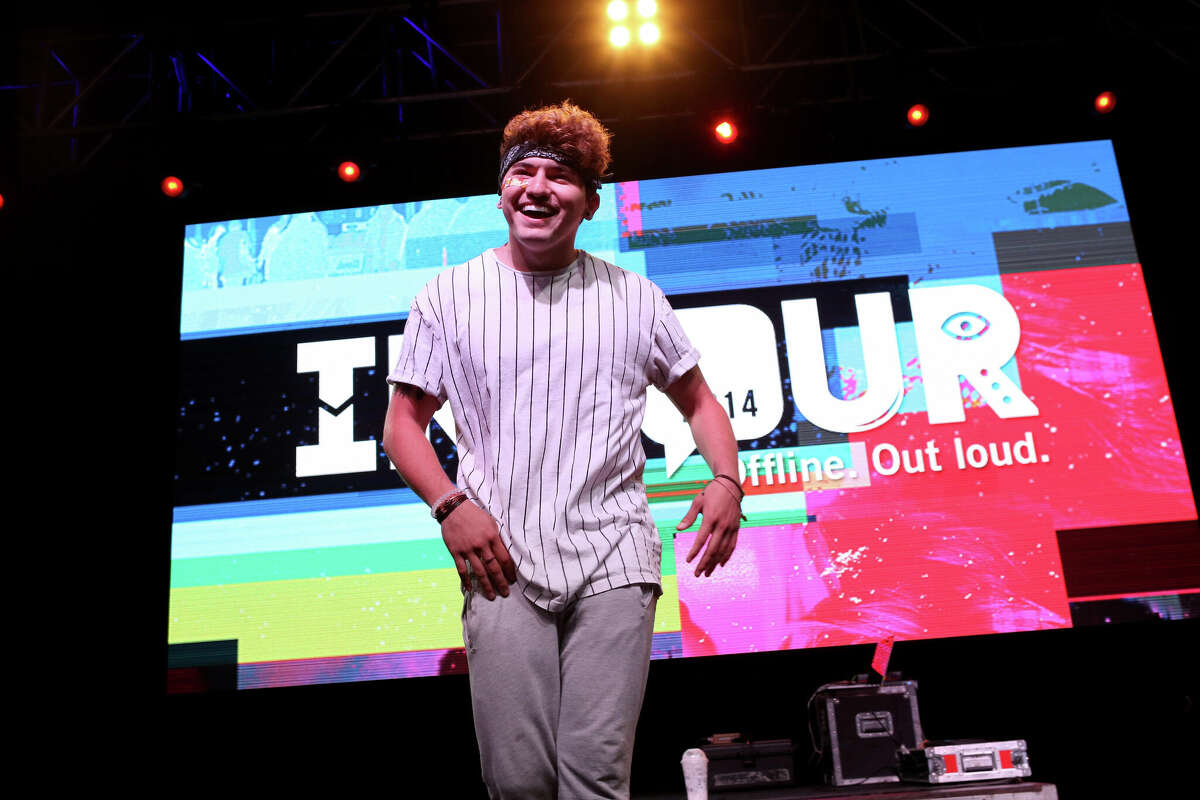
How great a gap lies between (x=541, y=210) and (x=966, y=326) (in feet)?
10.4

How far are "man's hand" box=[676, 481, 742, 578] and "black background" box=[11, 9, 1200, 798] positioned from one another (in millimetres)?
2833

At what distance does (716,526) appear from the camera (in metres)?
1.34

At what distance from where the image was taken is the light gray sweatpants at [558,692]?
1.18 metres

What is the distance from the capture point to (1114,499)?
3885 millimetres

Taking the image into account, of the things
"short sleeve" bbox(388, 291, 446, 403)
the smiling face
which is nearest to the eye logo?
the smiling face

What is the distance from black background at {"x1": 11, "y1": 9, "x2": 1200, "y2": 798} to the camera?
13.3 feet

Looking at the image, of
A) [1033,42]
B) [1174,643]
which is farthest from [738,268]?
[1174,643]

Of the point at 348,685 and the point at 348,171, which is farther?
the point at 348,171

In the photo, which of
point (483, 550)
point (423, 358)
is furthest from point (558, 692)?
point (423, 358)

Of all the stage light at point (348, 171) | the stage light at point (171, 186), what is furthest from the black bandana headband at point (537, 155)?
the stage light at point (171, 186)

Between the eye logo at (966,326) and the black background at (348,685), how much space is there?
82 cm

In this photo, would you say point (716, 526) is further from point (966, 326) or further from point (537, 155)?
point (966, 326)

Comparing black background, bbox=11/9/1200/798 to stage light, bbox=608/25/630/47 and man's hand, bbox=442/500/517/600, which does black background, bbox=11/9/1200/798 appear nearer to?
stage light, bbox=608/25/630/47

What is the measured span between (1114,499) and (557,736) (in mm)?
3438
